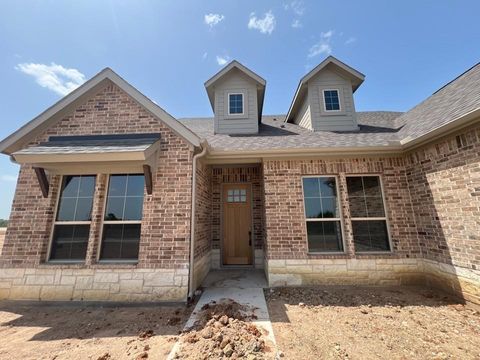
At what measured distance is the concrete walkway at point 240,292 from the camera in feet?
11.4

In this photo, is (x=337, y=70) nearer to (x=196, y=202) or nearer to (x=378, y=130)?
(x=378, y=130)

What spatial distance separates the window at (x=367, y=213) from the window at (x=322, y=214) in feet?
1.37

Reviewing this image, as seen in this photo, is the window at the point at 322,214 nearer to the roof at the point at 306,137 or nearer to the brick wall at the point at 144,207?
the roof at the point at 306,137

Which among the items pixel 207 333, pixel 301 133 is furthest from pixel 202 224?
pixel 301 133

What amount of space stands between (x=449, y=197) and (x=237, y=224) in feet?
17.8

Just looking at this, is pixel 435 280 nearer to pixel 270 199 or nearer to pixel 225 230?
pixel 270 199

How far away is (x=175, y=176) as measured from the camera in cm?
492

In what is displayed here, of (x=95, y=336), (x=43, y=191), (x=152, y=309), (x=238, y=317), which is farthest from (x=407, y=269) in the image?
(x=43, y=191)

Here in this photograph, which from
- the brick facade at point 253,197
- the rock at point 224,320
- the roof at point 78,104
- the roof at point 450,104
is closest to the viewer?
the rock at point 224,320

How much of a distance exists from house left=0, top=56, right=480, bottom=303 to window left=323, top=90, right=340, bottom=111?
66.8 inches

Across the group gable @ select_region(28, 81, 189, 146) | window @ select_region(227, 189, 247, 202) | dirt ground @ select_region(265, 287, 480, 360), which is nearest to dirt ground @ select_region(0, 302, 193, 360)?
dirt ground @ select_region(265, 287, 480, 360)

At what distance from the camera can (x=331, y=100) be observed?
24.4 ft

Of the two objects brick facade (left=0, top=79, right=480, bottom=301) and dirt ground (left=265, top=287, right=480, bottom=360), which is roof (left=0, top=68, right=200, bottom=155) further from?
dirt ground (left=265, top=287, right=480, bottom=360)

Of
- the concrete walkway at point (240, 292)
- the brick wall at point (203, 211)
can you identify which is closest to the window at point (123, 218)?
the brick wall at point (203, 211)
